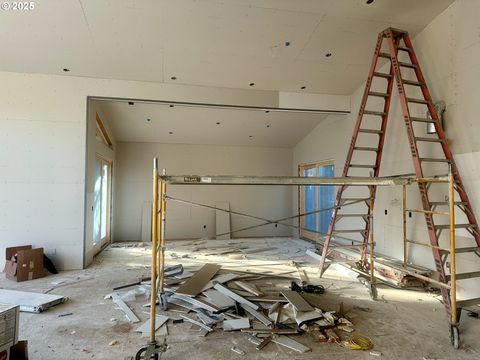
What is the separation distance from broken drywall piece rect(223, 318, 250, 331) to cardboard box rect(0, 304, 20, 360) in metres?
1.54

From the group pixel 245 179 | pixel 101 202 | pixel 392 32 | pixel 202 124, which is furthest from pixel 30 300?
pixel 392 32

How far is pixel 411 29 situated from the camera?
3.71 meters

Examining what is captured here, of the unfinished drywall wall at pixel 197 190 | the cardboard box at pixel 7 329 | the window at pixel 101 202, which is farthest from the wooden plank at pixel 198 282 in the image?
the unfinished drywall wall at pixel 197 190

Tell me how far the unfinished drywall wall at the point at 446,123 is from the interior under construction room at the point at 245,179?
0.02 m

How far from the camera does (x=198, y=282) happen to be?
3518 millimetres

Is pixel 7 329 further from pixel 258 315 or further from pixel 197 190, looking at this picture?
pixel 197 190

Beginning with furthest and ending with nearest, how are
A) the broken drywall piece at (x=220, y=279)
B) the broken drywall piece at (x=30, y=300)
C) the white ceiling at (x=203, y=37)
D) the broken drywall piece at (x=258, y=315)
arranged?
the broken drywall piece at (x=220, y=279) < the white ceiling at (x=203, y=37) < the broken drywall piece at (x=30, y=300) < the broken drywall piece at (x=258, y=315)

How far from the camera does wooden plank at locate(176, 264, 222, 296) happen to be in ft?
10.4

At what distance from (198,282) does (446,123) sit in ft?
11.9

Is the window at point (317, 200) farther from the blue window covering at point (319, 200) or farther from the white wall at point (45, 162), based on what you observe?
the white wall at point (45, 162)

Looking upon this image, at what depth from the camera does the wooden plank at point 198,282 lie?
3.17 metres

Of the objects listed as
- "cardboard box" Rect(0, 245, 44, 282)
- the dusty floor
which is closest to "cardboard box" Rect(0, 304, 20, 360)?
the dusty floor

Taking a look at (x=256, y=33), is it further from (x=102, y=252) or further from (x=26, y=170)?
(x=102, y=252)

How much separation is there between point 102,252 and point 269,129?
448 cm
